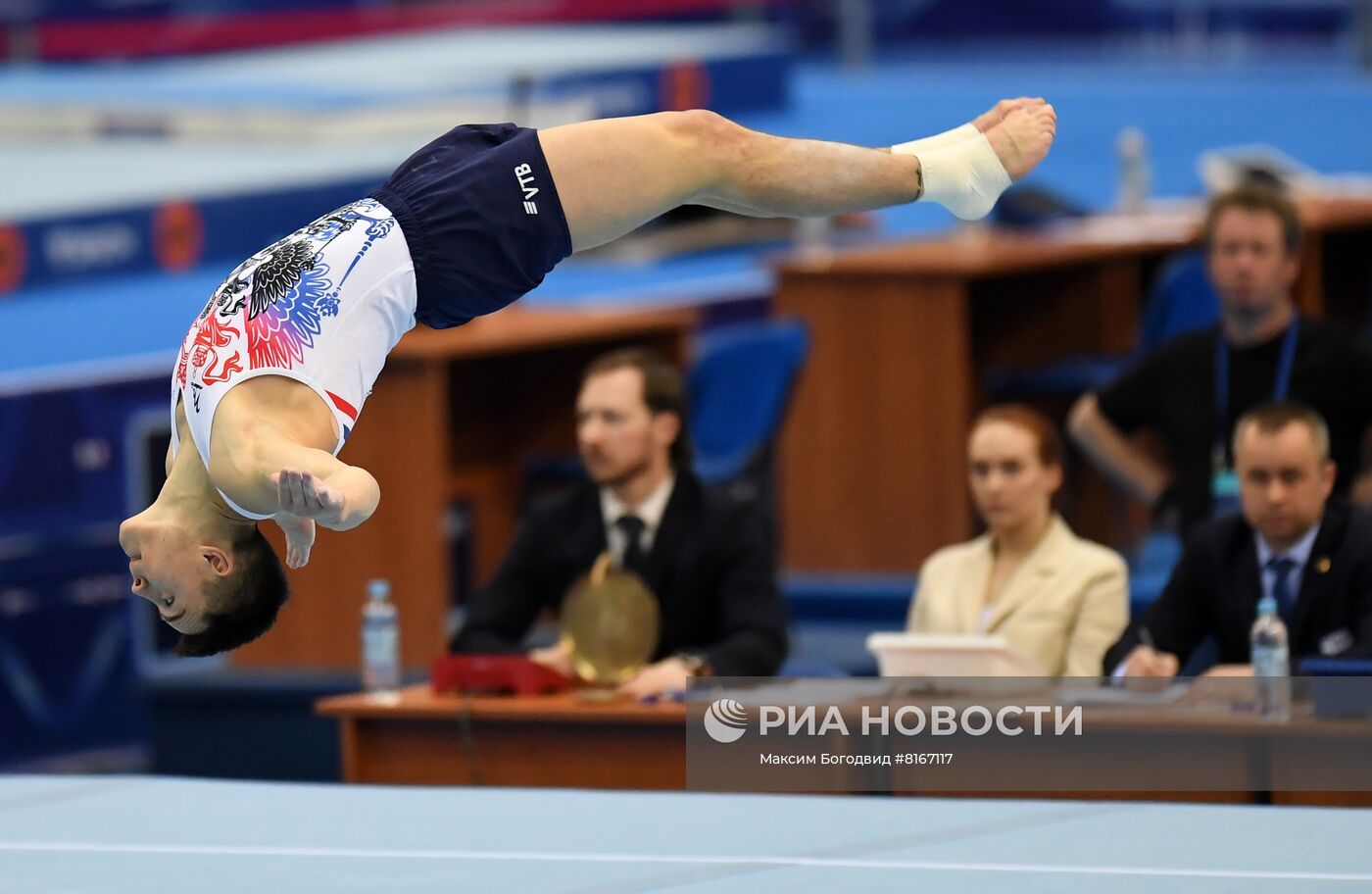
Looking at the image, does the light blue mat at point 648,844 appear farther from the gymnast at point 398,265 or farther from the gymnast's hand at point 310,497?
the gymnast's hand at point 310,497

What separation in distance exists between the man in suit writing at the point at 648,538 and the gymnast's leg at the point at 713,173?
1483 mm

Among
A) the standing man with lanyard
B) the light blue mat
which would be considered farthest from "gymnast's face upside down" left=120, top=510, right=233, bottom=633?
the standing man with lanyard

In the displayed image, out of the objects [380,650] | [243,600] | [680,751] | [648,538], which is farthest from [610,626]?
[243,600]

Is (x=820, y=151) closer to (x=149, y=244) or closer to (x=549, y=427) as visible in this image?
(x=549, y=427)

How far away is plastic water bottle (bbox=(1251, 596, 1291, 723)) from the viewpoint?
15.6 ft

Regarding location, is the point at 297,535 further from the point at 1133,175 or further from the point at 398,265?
the point at 1133,175

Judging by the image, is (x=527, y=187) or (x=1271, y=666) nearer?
(x=527, y=187)

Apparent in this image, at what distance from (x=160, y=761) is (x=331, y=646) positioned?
589mm

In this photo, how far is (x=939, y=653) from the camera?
202 inches

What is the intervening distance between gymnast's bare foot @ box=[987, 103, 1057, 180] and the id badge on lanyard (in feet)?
5.66

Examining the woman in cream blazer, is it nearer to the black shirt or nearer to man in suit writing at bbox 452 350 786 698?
man in suit writing at bbox 452 350 786 698

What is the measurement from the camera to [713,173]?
14.1 feet

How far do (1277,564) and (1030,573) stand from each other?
61cm

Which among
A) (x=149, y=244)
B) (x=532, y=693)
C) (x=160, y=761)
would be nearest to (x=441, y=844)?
(x=532, y=693)
